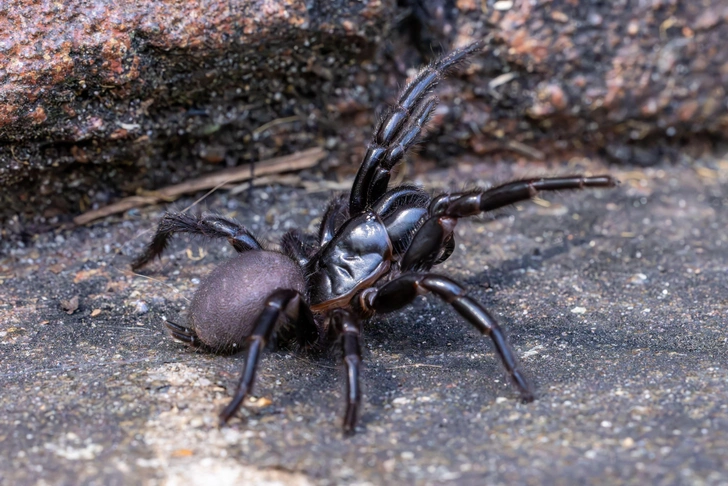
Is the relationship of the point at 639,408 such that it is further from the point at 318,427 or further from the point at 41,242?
the point at 41,242

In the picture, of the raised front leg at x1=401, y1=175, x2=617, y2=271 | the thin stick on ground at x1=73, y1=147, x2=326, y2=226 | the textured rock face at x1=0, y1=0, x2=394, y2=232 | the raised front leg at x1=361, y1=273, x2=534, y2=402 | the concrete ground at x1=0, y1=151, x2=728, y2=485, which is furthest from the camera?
the thin stick on ground at x1=73, y1=147, x2=326, y2=226

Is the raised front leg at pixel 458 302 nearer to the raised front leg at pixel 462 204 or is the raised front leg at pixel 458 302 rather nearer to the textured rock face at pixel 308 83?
the raised front leg at pixel 462 204

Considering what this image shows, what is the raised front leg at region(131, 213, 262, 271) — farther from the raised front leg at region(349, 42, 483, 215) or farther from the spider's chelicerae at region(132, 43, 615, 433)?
the raised front leg at region(349, 42, 483, 215)

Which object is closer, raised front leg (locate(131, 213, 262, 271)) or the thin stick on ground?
raised front leg (locate(131, 213, 262, 271))

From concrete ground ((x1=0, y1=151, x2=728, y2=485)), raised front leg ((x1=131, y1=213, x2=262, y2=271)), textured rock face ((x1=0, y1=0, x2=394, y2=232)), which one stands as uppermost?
textured rock face ((x1=0, y1=0, x2=394, y2=232))

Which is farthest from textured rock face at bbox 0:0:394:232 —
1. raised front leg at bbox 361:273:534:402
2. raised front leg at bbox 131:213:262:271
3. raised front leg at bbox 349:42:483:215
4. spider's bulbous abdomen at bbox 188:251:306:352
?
raised front leg at bbox 361:273:534:402

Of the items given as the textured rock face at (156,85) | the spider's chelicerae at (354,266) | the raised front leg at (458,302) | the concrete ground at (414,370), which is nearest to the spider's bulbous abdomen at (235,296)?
the spider's chelicerae at (354,266)
